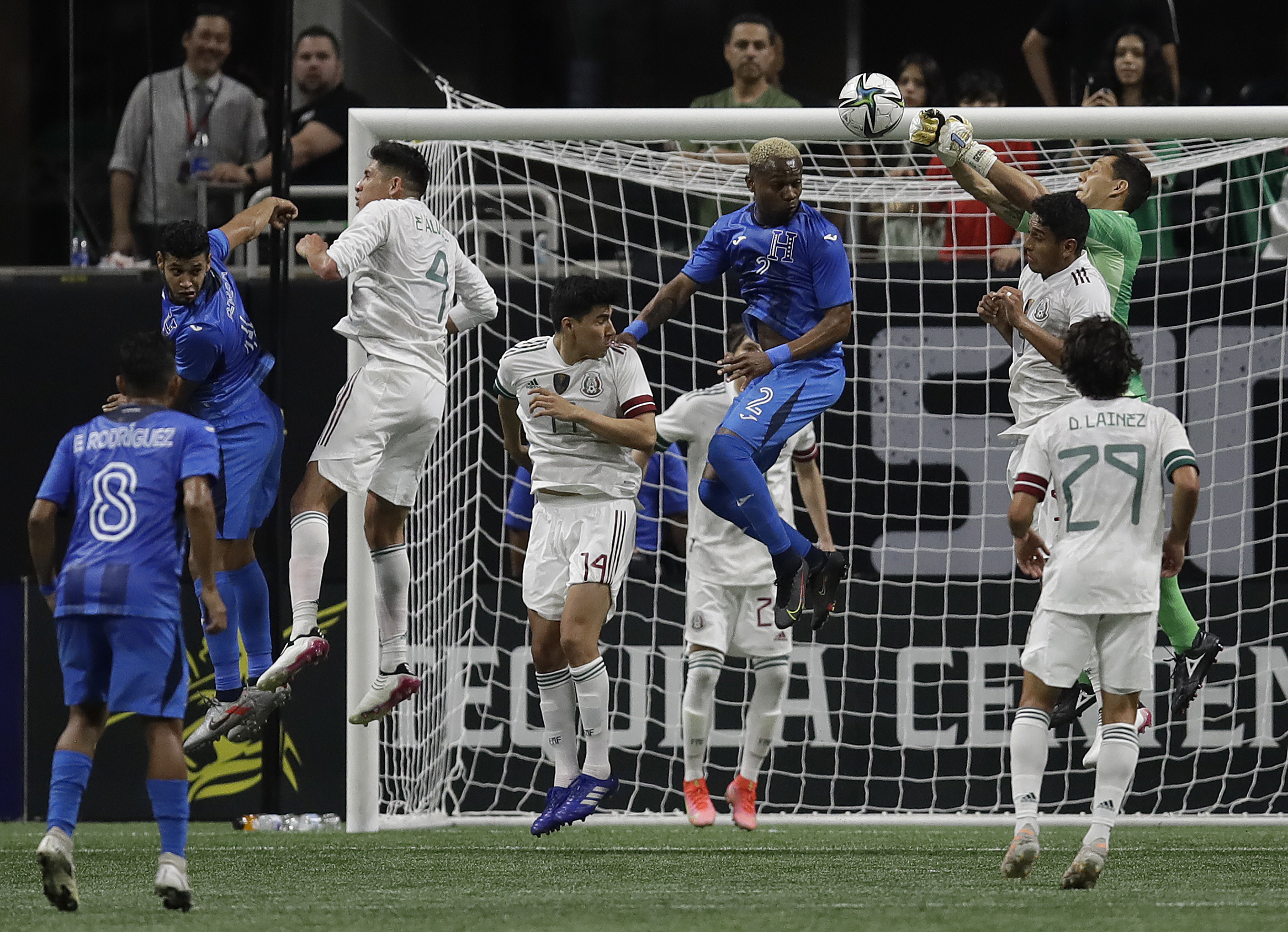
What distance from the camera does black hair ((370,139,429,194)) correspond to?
306 inches

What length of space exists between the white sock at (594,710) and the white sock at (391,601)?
85cm

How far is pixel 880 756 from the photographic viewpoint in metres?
9.84

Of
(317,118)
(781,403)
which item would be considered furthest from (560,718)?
(317,118)

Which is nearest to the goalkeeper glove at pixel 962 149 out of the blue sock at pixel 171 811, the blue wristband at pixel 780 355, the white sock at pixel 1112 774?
the blue wristband at pixel 780 355

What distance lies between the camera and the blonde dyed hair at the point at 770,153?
7.66 metres

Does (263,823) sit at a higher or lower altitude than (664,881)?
lower

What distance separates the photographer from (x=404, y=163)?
25.6 ft

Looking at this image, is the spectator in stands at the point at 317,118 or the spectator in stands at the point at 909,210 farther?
the spectator in stands at the point at 317,118

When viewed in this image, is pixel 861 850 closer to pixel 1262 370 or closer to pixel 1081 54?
pixel 1262 370

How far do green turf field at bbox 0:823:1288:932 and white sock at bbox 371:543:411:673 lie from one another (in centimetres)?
86

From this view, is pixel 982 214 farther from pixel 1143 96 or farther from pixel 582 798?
pixel 582 798

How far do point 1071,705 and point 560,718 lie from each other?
2.26 metres

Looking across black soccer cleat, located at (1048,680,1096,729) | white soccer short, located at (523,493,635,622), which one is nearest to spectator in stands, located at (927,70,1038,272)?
black soccer cleat, located at (1048,680,1096,729)

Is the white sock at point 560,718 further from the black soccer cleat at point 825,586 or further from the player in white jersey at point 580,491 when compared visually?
the black soccer cleat at point 825,586
